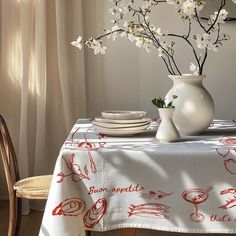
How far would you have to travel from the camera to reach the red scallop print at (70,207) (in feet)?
5.52

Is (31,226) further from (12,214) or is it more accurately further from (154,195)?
(154,195)

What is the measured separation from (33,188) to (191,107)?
870mm

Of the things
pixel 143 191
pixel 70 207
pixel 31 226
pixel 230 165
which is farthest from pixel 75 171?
pixel 31 226

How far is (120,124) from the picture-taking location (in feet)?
6.56

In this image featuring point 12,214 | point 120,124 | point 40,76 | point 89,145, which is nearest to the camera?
point 89,145

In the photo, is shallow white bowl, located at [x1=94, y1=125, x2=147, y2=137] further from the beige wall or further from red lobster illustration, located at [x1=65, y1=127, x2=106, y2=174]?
the beige wall

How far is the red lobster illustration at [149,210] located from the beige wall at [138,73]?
148 centimetres

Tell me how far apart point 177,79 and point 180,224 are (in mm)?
676

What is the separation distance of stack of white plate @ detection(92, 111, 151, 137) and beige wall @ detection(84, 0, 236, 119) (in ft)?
3.55

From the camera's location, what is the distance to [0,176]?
3.29 meters

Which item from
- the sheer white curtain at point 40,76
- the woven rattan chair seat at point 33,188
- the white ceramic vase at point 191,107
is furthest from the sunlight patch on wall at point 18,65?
the white ceramic vase at point 191,107

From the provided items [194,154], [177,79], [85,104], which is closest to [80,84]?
[85,104]

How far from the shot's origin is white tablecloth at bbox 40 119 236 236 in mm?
1689

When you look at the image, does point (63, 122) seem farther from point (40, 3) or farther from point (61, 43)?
point (40, 3)
